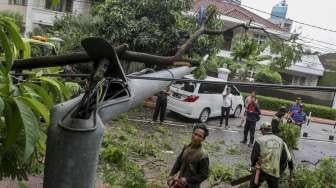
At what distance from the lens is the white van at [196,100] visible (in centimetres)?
1691

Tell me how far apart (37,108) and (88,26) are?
1696 cm

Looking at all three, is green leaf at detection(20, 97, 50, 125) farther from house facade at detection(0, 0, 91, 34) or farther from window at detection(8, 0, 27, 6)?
window at detection(8, 0, 27, 6)

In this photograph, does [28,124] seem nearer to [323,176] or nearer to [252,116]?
[323,176]

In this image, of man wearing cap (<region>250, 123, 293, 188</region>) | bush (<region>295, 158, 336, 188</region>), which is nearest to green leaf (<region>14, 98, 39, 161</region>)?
man wearing cap (<region>250, 123, 293, 188</region>)

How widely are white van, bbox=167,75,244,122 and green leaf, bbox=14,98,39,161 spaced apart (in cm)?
1485

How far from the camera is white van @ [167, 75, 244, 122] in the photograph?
16906mm

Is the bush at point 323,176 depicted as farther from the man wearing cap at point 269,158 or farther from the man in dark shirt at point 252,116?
the man in dark shirt at point 252,116

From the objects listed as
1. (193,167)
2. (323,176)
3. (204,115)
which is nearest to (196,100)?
(204,115)

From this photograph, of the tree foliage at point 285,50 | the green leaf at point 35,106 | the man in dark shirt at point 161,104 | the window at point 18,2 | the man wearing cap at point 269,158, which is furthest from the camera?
the window at point 18,2

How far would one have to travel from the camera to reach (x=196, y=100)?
1691cm

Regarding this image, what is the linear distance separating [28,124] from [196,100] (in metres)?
15.4

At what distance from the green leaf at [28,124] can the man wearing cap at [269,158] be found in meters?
6.37

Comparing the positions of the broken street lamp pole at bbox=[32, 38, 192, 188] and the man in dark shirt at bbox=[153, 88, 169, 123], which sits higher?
the broken street lamp pole at bbox=[32, 38, 192, 188]

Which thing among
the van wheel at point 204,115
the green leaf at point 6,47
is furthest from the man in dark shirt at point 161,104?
the green leaf at point 6,47
